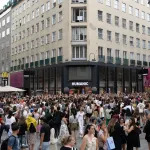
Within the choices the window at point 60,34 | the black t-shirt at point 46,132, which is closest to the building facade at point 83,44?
the window at point 60,34

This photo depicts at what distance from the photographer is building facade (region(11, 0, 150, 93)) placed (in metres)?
43.8

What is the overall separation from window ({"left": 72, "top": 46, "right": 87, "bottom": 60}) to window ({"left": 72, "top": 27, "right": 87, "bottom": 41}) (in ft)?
4.13

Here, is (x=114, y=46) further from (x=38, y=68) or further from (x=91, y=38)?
(x=38, y=68)

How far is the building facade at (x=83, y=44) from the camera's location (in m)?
43.8

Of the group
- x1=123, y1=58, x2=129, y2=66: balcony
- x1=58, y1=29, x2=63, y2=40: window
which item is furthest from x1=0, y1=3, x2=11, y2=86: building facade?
x1=123, y1=58, x2=129, y2=66: balcony

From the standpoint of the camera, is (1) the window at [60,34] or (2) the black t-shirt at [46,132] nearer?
(2) the black t-shirt at [46,132]

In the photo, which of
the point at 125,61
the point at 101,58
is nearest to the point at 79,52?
the point at 101,58

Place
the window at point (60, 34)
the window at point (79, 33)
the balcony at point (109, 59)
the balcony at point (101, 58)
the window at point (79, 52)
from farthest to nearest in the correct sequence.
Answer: the balcony at point (109, 59), the window at point (60, 34), the balcony at point (101, 58), the window at point (79, 33), the window at point (79, 52)

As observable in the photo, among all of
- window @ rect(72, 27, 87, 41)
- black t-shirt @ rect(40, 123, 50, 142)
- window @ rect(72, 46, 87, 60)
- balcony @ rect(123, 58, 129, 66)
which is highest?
window @ rect(72, 27, 87, 41)

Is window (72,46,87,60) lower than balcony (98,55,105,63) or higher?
higher

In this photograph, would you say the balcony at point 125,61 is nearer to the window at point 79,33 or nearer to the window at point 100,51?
the window at point 100,51

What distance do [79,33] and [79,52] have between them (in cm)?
Result: 268

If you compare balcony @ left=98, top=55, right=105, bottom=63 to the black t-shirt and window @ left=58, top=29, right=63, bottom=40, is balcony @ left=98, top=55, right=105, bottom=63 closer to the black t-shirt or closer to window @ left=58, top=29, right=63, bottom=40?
window @ left=58, top=29, right=63, bottom=40

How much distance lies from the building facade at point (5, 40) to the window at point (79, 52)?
967 inches
